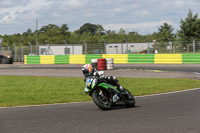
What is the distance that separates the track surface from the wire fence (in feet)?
78.3

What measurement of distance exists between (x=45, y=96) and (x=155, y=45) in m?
23.8

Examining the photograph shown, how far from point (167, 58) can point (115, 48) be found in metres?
6.89

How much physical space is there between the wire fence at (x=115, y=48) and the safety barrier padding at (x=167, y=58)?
4.01 feet

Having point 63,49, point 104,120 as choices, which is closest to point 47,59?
point 63,49

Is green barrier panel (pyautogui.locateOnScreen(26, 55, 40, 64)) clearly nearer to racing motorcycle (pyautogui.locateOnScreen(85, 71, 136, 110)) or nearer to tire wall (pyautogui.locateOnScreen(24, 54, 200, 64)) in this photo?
tire wall (pyautogui.locateOnScreen(24, 54, 200, 64))

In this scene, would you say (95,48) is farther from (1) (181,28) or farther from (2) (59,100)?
(2) (59,100)


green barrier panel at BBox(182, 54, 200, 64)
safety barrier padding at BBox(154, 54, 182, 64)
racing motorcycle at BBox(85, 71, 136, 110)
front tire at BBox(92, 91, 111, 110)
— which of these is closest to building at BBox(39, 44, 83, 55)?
safety barrier padding at BBox(154, 54, 182, 64)

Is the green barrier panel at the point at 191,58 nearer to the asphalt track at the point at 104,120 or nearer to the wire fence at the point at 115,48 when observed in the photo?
the wire fence at the point at 115,48

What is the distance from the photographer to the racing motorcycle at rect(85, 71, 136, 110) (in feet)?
28.2

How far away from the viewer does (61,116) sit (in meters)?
7.80

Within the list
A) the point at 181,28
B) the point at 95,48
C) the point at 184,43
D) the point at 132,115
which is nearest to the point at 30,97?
the point at 132,115

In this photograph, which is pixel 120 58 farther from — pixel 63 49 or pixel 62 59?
pixel 63 49

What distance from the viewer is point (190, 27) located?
5100 centimetres

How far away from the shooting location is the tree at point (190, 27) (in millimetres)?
50750
